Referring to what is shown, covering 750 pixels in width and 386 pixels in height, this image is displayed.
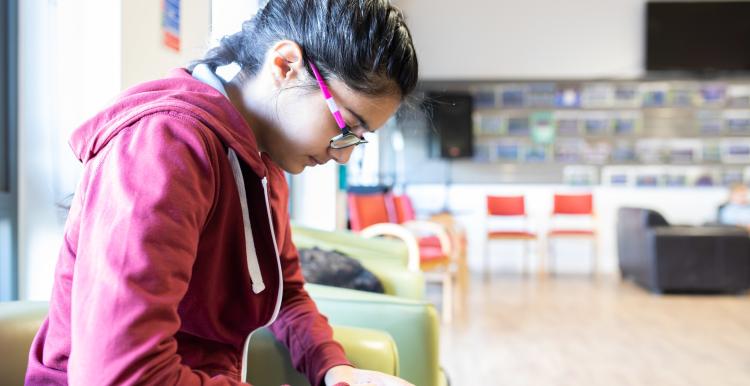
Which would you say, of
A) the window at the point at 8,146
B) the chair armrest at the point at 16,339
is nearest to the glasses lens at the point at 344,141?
the chair armrest at the point at 16,339

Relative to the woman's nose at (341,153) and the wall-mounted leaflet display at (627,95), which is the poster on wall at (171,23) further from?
the wall-mounted leaflet display at (627,95)

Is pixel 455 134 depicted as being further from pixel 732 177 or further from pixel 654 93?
pixel 732 177

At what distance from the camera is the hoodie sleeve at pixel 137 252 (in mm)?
573

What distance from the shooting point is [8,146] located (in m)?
1.54

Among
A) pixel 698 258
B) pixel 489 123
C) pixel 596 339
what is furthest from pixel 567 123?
pixel 596 339

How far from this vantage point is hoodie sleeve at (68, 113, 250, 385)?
22.6 inches

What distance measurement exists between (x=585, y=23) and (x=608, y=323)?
392 cm

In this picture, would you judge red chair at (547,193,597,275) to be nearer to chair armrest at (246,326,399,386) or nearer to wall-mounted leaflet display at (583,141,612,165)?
wall-mounted leaflet display at (583,141,612,165)

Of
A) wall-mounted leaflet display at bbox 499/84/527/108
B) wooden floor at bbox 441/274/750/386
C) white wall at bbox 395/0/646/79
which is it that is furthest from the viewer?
wall-mounted leaflet display at bbox 499/84/527/108

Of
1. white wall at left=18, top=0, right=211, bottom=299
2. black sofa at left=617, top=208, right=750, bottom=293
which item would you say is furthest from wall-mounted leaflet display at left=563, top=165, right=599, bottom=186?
white wall at left=18, top=0, right=211, bottom=299

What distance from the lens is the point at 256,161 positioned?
75 centimetres

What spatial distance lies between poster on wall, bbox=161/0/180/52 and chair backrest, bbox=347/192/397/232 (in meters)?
2.23

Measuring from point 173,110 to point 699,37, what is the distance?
713 centimetres

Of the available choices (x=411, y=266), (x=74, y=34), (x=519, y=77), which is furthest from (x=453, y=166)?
(x=74, y=34)
